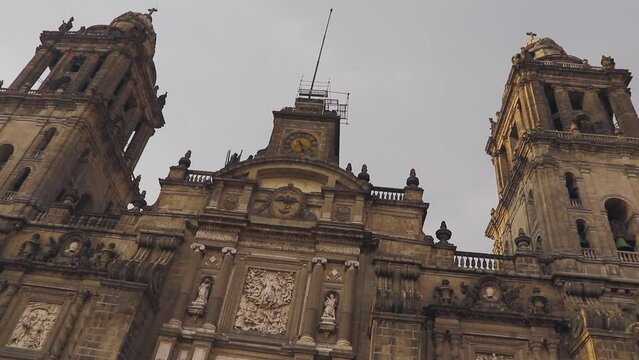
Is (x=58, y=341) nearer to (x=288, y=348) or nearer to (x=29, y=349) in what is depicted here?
(x=29, y=349)

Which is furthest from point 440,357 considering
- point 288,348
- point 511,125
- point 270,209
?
point 511,125

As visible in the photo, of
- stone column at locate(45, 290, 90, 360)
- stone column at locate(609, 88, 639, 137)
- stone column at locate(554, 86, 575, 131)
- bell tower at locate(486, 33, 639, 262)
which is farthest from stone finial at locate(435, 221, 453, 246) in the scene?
stone column at locate(45, 290, 90, 360)

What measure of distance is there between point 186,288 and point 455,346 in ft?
29.9

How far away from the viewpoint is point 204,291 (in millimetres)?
19625

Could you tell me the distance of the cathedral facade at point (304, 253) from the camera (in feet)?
60.2

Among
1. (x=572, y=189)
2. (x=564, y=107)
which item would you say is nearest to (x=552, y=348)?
(x=572, y=189)

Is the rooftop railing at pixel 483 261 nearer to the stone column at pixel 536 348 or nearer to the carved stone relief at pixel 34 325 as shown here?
the stone column at pixel 536 348

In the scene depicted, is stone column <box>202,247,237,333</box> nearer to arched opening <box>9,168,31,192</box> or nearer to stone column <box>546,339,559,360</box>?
arched opening <box>9,168,31,192</box>

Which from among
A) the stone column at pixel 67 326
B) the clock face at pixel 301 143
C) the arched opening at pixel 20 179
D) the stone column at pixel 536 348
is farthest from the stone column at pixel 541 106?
the arched opening at pixel 20 179

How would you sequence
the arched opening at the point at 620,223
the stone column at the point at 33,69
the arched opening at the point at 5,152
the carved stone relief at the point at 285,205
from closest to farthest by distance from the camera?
1. the carved stone relief at the point at 285,205
2. the arched opening at the point at 620,223
3. the arched opening at the point at 5,152
4. the stone column at the point at 33,69

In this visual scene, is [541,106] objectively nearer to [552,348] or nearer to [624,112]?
[624,112]

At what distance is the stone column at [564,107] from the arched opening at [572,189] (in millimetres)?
3207

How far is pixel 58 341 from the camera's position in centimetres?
1850

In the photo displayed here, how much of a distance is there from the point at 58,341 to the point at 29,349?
106 centimetres
